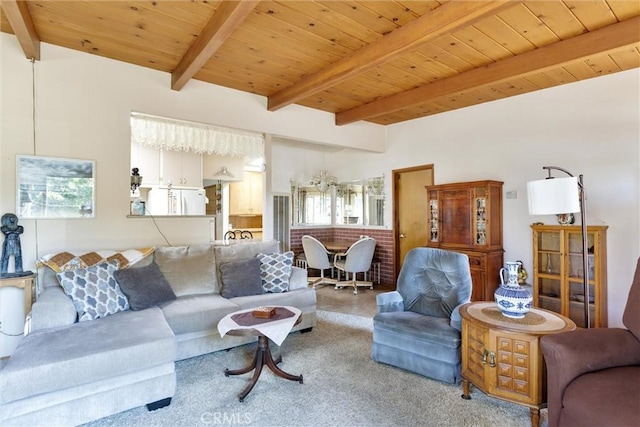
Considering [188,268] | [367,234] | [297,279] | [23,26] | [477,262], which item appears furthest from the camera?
[367,234]

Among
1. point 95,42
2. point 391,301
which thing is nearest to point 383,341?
point 391,301

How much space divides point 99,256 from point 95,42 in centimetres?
188

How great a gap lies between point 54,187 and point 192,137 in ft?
4.85

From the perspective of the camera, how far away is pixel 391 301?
2854 millimetres

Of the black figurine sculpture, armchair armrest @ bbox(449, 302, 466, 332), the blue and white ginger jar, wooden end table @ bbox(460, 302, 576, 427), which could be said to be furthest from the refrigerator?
the blue and white ginger jar

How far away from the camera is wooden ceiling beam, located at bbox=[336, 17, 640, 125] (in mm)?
2570

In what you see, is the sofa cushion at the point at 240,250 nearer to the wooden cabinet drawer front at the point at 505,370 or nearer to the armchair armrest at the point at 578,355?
the wooden cabinet drawer front at the point at 505,370

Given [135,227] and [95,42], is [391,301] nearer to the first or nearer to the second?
[135,227]

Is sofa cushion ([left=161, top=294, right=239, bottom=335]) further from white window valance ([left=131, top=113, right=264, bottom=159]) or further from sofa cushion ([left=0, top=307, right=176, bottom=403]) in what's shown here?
white window valance ([left=131, top=113, right=264, bottom=159])

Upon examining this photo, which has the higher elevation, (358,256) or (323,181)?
(323,181)

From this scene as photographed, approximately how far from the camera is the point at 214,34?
97.1 inches

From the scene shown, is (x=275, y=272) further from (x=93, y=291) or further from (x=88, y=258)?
(x=88, y=258)

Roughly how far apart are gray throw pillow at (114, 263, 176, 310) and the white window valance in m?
1.51

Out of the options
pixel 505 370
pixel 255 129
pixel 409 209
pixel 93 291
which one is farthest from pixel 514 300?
pixel 409 209
